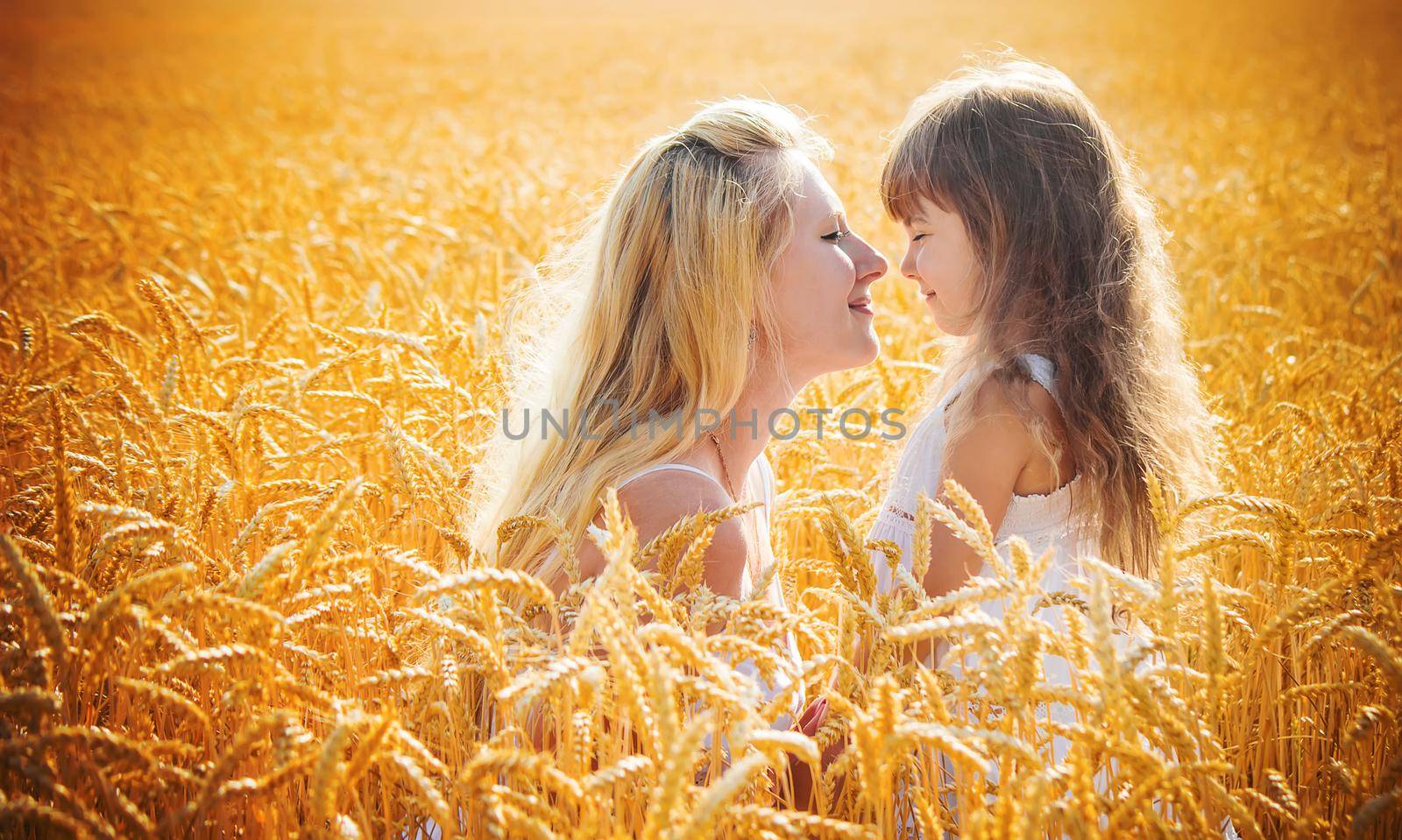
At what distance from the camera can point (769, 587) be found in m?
1.30

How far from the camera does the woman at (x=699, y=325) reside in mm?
1757

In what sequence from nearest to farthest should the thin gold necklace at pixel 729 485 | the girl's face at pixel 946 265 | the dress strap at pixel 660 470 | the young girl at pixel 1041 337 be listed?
the dress strap at pixel 660 470 → the young girl at pixel 1041 337 → the thin gold necklace at pixel 729 485 → the girl's face at pixel 946 265

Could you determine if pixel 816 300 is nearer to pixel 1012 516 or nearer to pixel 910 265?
pixel 910 265

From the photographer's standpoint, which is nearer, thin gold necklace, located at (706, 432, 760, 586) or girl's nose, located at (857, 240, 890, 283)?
thin gold necklace, located at (706, 432, 760, 586)

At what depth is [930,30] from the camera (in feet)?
81.6

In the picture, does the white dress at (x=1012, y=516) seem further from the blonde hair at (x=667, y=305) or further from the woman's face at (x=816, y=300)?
the blonde hair at (x=667, y=305)

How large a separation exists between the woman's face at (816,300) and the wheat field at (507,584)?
30 centimetres

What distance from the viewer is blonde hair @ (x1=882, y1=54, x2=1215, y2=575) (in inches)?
69.6

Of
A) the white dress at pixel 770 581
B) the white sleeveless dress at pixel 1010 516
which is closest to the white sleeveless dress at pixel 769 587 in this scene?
the white dress at pixel 770 581

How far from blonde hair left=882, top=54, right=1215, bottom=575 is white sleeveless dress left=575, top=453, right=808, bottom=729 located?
1.50 feet

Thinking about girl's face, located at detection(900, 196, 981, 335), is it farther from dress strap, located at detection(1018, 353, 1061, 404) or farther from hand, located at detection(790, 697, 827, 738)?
hand, located at detection(790, 697, 827, 738)

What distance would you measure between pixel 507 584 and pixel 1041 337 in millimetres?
1248

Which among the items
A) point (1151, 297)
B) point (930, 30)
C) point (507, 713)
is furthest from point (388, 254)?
point (930, 30)

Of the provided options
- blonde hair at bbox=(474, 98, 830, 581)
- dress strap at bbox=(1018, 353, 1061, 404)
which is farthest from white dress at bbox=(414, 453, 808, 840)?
dress strap at bbox=(1018, 353, 1061, 404)
